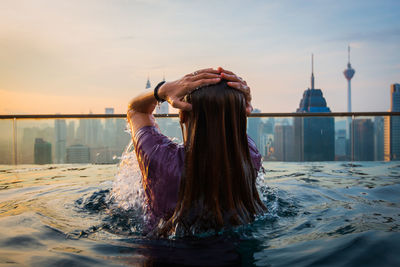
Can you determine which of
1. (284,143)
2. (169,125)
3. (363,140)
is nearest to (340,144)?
(363,140)

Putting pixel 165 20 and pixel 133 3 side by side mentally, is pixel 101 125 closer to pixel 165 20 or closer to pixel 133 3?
pixel 165 20

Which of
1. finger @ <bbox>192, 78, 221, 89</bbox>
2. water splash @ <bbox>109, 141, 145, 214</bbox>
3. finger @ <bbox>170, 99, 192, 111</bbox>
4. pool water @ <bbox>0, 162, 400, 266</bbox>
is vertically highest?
finger @ <bbox>192, 78, 221, 89</bbox>

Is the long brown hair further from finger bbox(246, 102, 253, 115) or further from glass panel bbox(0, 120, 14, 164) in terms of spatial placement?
glass panel bbox(0, 120, 14, 164)

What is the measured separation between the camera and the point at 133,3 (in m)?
7.96

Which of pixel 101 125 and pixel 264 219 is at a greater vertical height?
pixel 101 125

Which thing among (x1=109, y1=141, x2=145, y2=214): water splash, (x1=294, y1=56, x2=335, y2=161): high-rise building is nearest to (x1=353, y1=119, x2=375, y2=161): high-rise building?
(x1=294, y1=56, x2=335, y2=161): high-rise building

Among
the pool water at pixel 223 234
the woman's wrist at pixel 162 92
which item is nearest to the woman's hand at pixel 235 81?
the woman's wrist at pixel 162 92

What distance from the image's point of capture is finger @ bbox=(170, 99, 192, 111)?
113 centimetres

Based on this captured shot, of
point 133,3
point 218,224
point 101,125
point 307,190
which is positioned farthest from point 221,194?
point 133,3

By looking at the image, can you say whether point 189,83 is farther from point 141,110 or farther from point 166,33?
point 166,33

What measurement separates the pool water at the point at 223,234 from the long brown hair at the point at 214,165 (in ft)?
0.25

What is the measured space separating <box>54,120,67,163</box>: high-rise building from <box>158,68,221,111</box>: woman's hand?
3.95 m

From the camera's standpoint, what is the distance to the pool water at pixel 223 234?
110 cm

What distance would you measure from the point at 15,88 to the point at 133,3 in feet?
28.6
